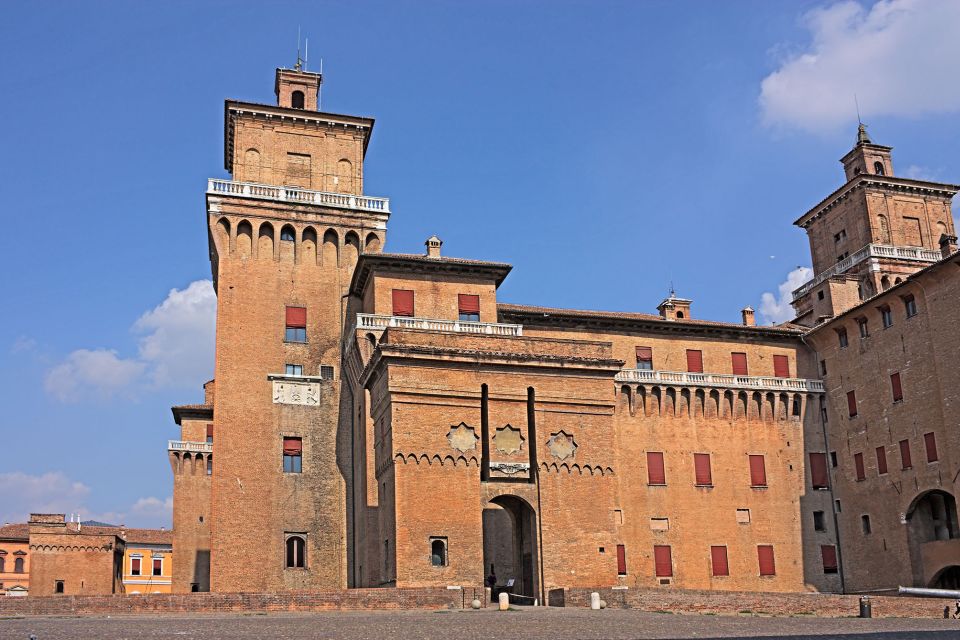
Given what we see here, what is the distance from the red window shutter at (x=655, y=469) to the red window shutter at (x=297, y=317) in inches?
698

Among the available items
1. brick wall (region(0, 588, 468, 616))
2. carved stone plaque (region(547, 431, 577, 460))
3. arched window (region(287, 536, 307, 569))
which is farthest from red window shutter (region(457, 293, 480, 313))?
brick wall (region(0, 588, 468, 616))

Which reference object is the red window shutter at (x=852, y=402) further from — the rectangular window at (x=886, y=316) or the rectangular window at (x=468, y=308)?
the rectangular window at (x=468, y=308)

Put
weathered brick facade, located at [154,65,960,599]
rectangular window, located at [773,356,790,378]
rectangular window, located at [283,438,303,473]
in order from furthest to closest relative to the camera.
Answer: rectangular window, located at [773,356,790,378]
rectangular window, located at [283,438,303,473]
weathered brick facade, located at [154,65,960,599]

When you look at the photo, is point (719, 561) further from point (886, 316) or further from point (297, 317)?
point (297, 317)

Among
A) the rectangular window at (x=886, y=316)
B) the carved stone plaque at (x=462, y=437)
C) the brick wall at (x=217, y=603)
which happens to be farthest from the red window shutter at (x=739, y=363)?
the brick wall at (x=217, y=603)

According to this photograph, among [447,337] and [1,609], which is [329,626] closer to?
[1,609]

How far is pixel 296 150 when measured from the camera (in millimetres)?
45750

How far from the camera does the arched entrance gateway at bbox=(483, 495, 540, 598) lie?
1339 inches

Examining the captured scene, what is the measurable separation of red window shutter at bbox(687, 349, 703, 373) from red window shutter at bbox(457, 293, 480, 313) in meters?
13.5

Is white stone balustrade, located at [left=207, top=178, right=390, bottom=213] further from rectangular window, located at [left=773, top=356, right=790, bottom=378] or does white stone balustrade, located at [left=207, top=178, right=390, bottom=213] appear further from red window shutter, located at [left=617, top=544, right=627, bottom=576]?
rectangular window, located at [left=773, top=356, right=790, bottom=378]

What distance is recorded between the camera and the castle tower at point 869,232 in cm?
5447

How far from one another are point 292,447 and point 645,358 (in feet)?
59.2

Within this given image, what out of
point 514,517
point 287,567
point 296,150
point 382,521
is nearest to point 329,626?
point 382,521

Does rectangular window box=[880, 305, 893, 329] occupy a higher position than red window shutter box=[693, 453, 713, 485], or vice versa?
rectangular window box=[880, 305, 893, 329]
